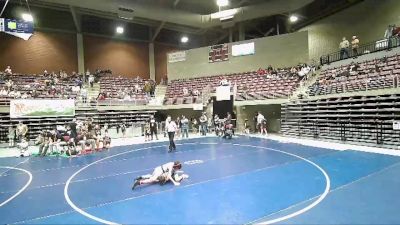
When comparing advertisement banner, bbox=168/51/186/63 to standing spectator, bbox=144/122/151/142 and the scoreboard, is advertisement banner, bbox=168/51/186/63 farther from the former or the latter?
standing spectator, bbox=144/122/151/142

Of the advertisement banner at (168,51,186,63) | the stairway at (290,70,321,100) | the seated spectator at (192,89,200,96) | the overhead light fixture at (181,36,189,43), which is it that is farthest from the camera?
the overhead light fixture at (181,36,189,43)

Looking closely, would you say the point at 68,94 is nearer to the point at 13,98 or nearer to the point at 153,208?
the point at 13,98

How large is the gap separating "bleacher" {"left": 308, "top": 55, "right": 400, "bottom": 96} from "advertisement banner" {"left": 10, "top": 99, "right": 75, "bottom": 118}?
53.5 ft

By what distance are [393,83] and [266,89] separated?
1114 cm

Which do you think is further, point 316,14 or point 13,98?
point 316,14

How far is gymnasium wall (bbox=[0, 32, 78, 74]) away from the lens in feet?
89.1

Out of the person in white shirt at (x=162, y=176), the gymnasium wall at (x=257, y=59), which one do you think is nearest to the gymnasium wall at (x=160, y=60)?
the gymnasium wall at (x=257, y=59)

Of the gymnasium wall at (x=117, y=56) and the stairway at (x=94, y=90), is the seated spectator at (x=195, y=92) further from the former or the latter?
the gymnasium wall at (x=117, y=56)

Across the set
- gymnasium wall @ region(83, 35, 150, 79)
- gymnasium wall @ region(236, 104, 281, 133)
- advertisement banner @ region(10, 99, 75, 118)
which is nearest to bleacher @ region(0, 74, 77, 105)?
advertisement banner @ region(10, 99, 75, 118)

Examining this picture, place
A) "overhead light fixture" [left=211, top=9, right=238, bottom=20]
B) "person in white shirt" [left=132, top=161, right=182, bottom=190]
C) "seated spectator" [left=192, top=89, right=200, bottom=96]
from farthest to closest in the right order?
"overhead light fixture" [left=211, top=9, right=238, bottom=20]
"seated spectator" [left=192, top=89, right=200, bottom=96]
"person in white shirt" [left=132, top=161, right=182, bottom=190]

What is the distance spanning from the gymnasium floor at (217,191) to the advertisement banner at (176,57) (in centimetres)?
2180

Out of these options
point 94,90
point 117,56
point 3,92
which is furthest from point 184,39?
point 3,92

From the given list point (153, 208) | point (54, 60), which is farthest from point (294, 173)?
point (54, 60)

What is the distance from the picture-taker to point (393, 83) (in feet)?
49.8
